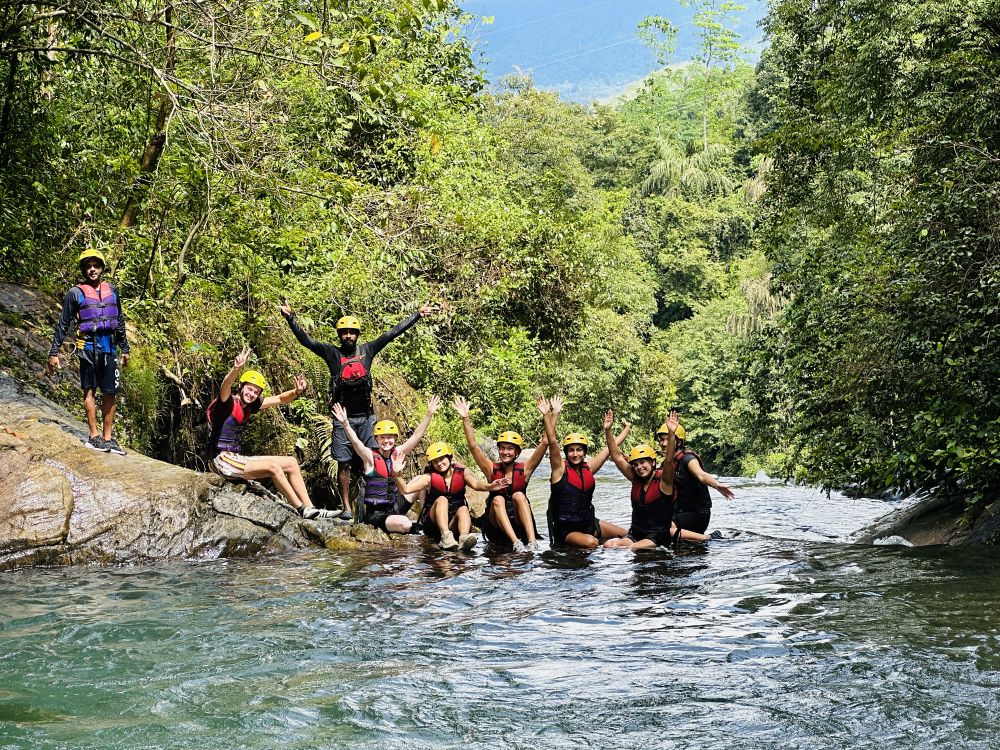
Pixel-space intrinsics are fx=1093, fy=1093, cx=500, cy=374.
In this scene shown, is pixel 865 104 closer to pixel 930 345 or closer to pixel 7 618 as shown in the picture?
pixel 930 345

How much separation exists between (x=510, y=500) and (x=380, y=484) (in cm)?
162

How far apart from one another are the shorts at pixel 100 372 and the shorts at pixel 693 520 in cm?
703

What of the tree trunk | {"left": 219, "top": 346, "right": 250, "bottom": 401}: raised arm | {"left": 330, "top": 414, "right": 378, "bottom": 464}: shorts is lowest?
Result: {"left": 330, "top": 414, "right": 378, "bottom": 464}: shorts

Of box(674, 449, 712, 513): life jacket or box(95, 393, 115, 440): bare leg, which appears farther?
box(674, 449, 712, 513): life jacket

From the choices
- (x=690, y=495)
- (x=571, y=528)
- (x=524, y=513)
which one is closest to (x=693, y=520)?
(x=690, y=495)

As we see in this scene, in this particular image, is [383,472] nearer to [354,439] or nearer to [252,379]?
[354,439]

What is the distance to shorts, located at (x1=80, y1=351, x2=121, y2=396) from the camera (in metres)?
11.3

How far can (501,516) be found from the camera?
13219mm

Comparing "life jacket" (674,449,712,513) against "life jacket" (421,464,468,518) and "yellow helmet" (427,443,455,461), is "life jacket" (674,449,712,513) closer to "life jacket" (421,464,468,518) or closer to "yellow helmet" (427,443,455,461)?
"life jacket" (421,464,468,518)

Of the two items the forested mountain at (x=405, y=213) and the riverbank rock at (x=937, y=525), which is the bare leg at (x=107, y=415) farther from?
the riverbank rock at (x=937, y=525)

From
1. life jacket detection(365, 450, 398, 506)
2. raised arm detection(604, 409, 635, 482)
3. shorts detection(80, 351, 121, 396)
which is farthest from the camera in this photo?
life jacket detection(365, 450, 398, 506)

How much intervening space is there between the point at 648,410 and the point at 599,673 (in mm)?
35964

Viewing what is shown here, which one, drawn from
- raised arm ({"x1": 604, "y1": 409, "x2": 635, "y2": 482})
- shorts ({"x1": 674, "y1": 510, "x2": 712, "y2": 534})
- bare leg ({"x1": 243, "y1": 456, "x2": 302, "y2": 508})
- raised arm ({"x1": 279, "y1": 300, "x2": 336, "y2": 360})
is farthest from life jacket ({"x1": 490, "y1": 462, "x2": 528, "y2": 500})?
raised arm ({"x1": 279, "y1": 300, "x2": 336, "y2": 360})

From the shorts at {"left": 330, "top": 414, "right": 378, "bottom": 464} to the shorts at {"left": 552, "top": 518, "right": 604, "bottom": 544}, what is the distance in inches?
96.5
